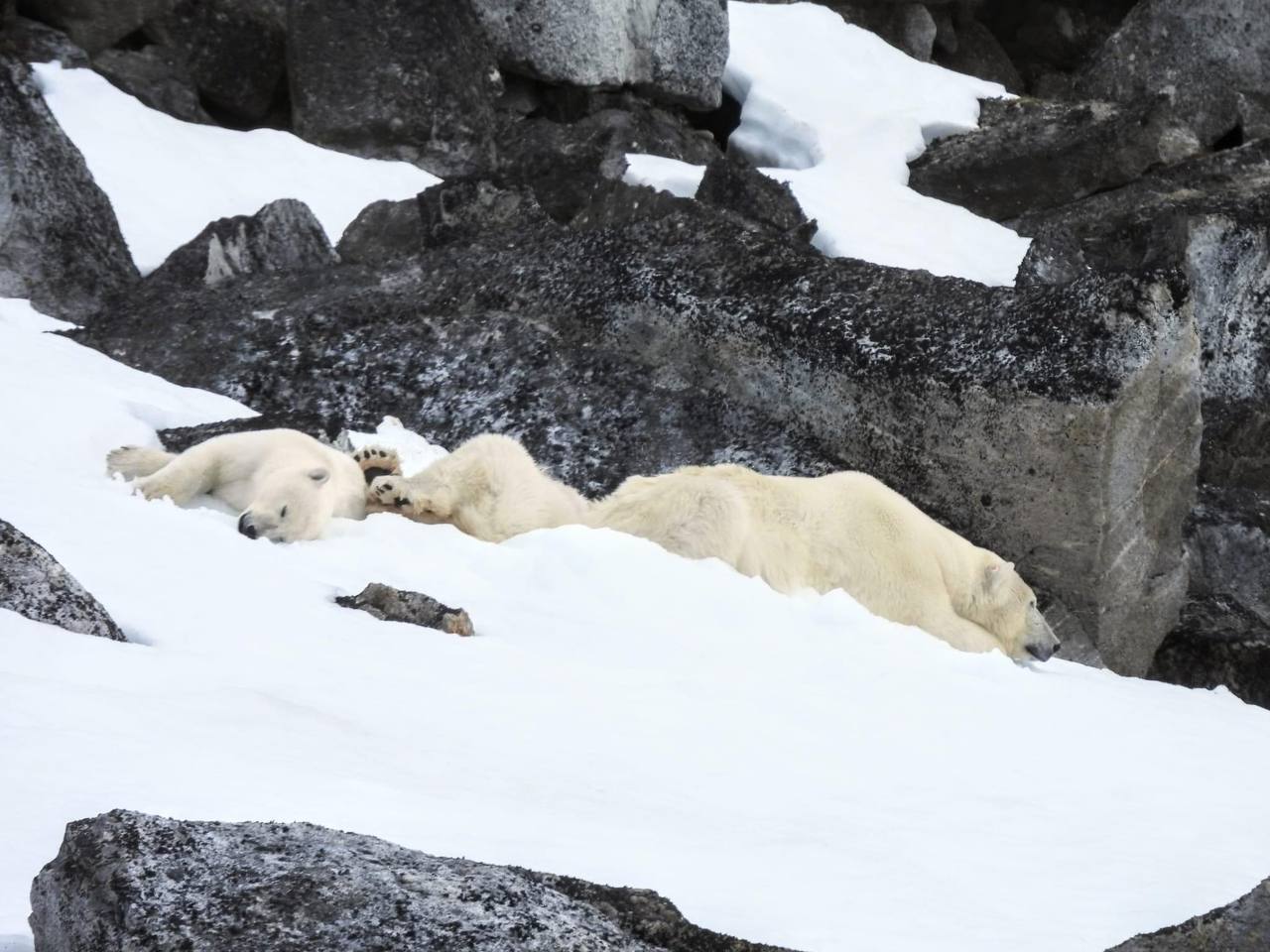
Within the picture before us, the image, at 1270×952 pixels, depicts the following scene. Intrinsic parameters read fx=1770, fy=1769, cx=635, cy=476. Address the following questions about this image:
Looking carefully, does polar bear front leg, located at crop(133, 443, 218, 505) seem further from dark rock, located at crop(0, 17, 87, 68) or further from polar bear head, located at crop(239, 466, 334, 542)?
dark rock, located at crop(0, 17, 87, 68)

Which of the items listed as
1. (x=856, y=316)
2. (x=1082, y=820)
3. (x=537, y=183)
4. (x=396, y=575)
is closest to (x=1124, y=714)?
(x=1082, y=820)

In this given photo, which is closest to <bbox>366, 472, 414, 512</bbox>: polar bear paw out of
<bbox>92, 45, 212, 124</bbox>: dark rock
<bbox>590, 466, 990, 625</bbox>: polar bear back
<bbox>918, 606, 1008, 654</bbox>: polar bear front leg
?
<bbox>590, 466, 990, 625</bbox>: polar bear back

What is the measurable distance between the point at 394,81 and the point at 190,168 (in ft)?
7.24

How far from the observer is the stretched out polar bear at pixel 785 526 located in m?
7.94

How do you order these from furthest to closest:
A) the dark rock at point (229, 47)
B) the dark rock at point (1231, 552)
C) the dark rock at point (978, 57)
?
the dark rock at point (978, 57)
the dark rock at point (229, 47)
the dark rock at point (1231, 552)

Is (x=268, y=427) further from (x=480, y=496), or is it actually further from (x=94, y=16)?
(x=94, y=16)

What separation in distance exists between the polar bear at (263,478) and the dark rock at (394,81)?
831cm

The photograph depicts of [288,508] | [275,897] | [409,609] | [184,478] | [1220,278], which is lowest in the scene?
[275,897]

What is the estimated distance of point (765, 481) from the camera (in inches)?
327

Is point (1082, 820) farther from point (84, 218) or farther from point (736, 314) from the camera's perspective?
point (84, 218)

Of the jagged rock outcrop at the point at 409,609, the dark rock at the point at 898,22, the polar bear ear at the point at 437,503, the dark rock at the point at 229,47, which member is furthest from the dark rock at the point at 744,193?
the jagged rock outcrop at the point at 409,609

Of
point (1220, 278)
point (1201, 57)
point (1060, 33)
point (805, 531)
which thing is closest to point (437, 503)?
point (805, 531)

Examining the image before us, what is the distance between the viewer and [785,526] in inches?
324

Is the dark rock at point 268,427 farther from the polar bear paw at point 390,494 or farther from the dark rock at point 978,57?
the dark rock at point 978,57
